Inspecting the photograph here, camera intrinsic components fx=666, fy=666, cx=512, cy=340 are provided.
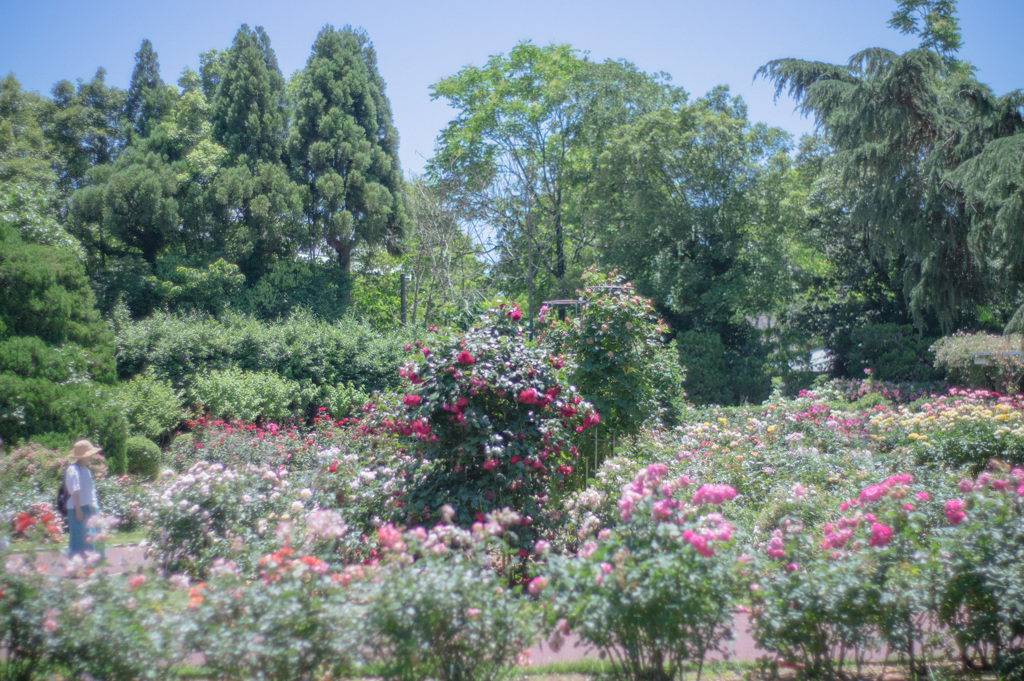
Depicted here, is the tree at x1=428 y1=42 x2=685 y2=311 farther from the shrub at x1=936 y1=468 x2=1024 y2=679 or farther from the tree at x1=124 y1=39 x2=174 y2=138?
the shrub at x1=936 y1=468 x2=1024 y2=679

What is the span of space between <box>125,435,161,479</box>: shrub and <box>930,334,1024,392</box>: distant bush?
13249mm

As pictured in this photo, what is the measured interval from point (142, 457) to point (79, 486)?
484 centimetres

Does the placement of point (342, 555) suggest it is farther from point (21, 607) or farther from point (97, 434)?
point (97, 434)

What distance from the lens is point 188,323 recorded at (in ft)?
45.6

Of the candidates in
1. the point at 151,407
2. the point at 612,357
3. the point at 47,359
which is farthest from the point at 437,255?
the point at 612,357

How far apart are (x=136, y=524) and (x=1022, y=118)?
15947 millimetres

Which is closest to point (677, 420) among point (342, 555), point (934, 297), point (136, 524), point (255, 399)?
point (342, 555)

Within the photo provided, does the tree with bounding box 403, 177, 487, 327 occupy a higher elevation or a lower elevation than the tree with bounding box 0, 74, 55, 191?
lower

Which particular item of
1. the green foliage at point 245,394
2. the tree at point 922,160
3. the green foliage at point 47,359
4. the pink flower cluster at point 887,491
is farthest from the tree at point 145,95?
the pink flower cluster at point 887,491

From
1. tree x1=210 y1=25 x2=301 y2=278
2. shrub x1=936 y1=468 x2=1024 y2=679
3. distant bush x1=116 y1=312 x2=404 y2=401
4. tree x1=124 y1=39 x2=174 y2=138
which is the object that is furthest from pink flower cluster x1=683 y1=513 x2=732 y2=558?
tree x1=124 y1=39 x2=174 y2=138

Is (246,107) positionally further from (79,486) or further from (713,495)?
(713,495)

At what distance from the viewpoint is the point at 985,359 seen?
11.7 m

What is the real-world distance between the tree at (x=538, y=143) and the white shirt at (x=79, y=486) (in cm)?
1494

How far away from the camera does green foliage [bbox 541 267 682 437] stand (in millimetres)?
7043
